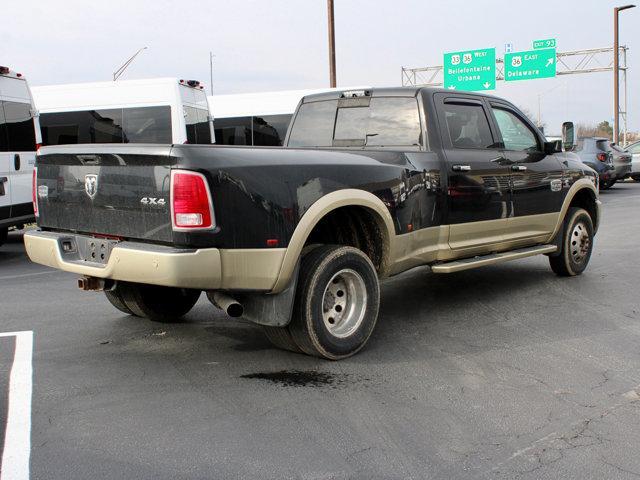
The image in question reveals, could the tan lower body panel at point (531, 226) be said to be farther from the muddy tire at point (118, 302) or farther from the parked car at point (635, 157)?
the parked car at point (635, 157)

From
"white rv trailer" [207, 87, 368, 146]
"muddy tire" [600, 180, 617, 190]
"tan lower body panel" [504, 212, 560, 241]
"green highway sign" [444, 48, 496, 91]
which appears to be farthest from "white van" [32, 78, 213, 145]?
"green highway sign" [444, 48, 496, 91]

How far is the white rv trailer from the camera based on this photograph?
17938 millimetres

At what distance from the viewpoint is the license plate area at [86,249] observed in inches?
176

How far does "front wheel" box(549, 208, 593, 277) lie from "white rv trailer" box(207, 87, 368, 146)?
1103 centimetres

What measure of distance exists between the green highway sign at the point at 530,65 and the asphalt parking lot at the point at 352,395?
95.9 feet

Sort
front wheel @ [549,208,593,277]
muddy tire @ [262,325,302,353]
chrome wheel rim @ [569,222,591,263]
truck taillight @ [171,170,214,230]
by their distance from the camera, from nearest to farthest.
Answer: truck taillight @ [171,170,214,230] → muddy tire @ [262,325,302,353] → front wheel @ [549,208,593,277] → chrome wheel rim @ [569,222,591,263]

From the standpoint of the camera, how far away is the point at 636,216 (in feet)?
46.9

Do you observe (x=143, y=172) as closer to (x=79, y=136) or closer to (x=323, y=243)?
(x=323, y=243)

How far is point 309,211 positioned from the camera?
4496 millimetres

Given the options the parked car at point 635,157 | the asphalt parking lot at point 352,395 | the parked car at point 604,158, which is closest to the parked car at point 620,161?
the parked car at point 604,158

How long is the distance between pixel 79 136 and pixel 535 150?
1069 cm

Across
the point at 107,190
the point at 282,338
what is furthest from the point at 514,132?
the point at 107,190

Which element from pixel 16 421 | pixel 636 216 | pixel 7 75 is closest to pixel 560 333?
pixel 16 421

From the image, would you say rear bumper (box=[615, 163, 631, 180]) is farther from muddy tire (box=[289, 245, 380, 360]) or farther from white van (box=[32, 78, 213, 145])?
muddy tire (box=[289, 245, 380, 360])
